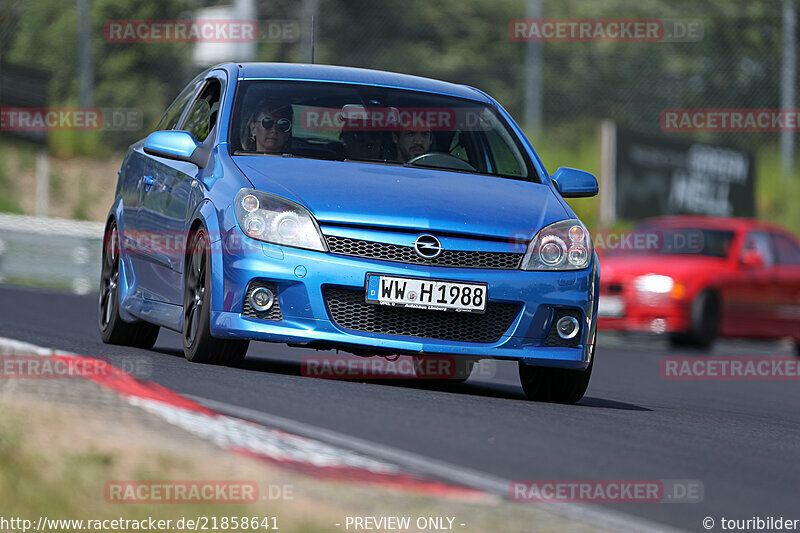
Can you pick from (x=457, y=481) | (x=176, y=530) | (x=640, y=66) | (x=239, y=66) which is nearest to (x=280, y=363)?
(x=239, y=66)

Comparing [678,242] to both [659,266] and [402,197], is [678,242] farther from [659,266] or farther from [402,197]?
[402,197]

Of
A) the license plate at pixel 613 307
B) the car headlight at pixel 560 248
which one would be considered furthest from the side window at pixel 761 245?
the car headlight at pixel 560 248

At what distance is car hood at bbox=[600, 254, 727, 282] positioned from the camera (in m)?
18.5

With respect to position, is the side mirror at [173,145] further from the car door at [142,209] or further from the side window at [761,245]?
the side window at [761,245]

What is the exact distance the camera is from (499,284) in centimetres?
765

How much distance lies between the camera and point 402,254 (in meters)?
7.57

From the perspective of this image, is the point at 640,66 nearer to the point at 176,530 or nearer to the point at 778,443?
the point at 778,443

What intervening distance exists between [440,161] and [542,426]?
7.37ft

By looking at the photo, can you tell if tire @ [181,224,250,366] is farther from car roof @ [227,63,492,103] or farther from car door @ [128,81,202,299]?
car roof @ [227,63,492,103]

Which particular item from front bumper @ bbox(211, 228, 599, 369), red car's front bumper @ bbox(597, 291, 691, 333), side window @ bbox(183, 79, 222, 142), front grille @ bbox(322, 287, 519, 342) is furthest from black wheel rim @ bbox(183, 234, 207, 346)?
red car's front bumper @ bbox(597, 291, 691, 333)

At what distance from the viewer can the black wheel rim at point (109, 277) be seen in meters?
9.59

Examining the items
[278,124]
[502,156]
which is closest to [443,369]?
[502,156]

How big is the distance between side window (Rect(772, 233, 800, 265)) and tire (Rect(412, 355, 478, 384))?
10.7 m

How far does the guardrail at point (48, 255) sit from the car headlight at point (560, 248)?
12.5 meters
